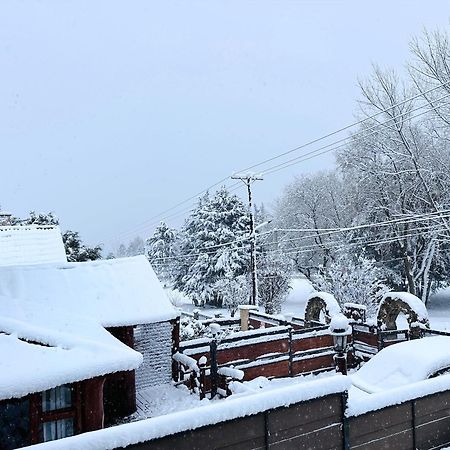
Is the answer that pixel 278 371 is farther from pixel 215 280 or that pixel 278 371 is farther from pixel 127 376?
pixel 215 280

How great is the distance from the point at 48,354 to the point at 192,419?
349 cm

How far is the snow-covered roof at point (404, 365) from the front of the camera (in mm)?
9359

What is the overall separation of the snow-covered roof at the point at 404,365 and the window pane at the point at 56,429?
19.0 feet

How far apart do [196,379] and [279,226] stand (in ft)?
123

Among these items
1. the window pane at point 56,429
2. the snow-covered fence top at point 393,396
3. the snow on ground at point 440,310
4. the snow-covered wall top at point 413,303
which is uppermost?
the snow-covered wall top at point 413,303

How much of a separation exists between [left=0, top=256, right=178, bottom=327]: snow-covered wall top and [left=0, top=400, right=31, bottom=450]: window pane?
2353 mm

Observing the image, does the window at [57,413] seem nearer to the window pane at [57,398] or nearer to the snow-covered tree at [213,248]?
the window pane at [57,398]

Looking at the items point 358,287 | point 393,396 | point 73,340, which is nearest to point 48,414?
point 73,340

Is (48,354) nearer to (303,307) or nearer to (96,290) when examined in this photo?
(96,290)

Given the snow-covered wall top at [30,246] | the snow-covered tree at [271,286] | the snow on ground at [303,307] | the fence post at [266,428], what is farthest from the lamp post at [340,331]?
the snow-covered tree at [271,286]

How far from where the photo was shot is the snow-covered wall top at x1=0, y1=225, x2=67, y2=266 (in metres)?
16.7

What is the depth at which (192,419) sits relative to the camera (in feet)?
18.2

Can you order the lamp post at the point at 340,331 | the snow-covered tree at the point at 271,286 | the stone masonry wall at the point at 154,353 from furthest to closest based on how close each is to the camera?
1. the snow-covered tree at the point at 271,286
2. the stone masonry wall at the point at 154,353
3. the lamp post at the point at 340,331

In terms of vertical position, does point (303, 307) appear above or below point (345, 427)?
below
